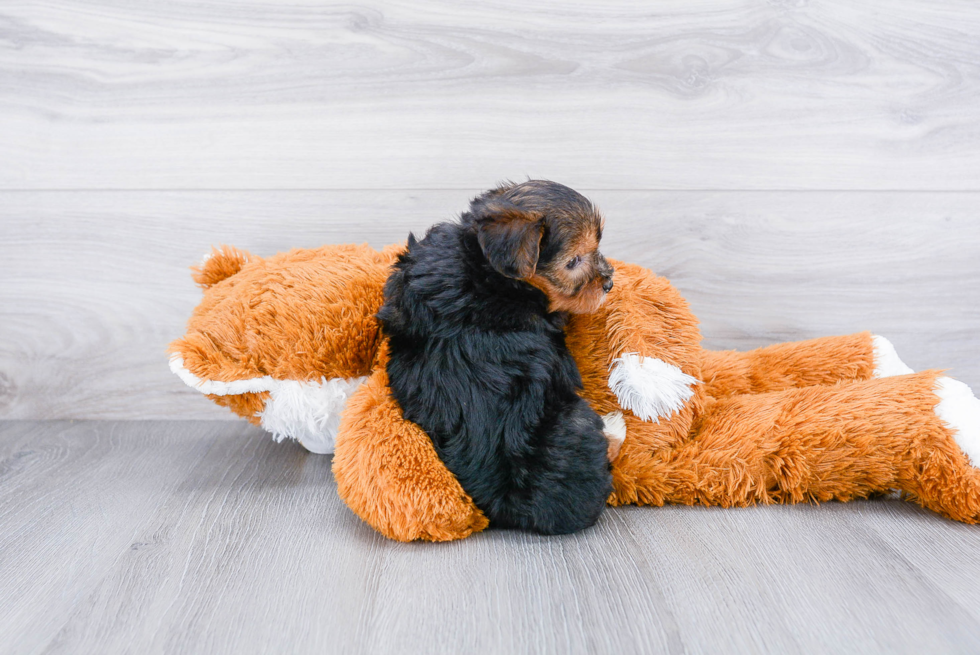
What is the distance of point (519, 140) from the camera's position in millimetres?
1575

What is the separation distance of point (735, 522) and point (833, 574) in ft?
0.60

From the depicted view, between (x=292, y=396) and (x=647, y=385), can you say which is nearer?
(x=647, y=385)

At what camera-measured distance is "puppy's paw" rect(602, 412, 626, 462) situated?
1206mm

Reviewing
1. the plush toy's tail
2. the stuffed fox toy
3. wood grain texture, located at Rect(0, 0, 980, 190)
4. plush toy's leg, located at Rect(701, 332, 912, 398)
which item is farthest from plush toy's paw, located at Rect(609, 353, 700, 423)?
the plush toy's tail

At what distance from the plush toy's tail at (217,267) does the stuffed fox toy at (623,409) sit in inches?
2.7

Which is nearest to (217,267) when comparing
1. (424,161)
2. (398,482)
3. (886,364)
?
(424,161)

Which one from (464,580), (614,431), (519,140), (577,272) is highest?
(519,140)

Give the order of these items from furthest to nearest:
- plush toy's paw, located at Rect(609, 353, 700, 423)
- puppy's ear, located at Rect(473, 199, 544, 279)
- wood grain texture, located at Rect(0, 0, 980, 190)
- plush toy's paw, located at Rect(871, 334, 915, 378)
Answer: wood grain texture, located at Rect(0, 0, 980, 190) < plush toy's paw, located at Rect(871, 334, 915, 378) < plush toy's paw, located at Rect(609, 353, 700, 423) < puppy's ear, located at Rect(473, 199, 544, 279)

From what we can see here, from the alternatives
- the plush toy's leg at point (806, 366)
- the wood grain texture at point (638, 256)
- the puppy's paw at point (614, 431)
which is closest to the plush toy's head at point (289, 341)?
the wood grain texture at point (638, 256)

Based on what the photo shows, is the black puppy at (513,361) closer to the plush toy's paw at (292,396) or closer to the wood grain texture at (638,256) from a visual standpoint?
the plush toy's paw at (292,396)

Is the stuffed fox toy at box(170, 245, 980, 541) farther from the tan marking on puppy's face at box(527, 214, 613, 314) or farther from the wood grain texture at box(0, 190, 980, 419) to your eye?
the wood grain texture at box(0, 190, 980, 419)

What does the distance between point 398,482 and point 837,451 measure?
76cm

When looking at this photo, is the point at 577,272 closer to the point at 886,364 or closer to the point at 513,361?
the point at 513,361

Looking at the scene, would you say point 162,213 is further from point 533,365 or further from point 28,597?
point 533,365
